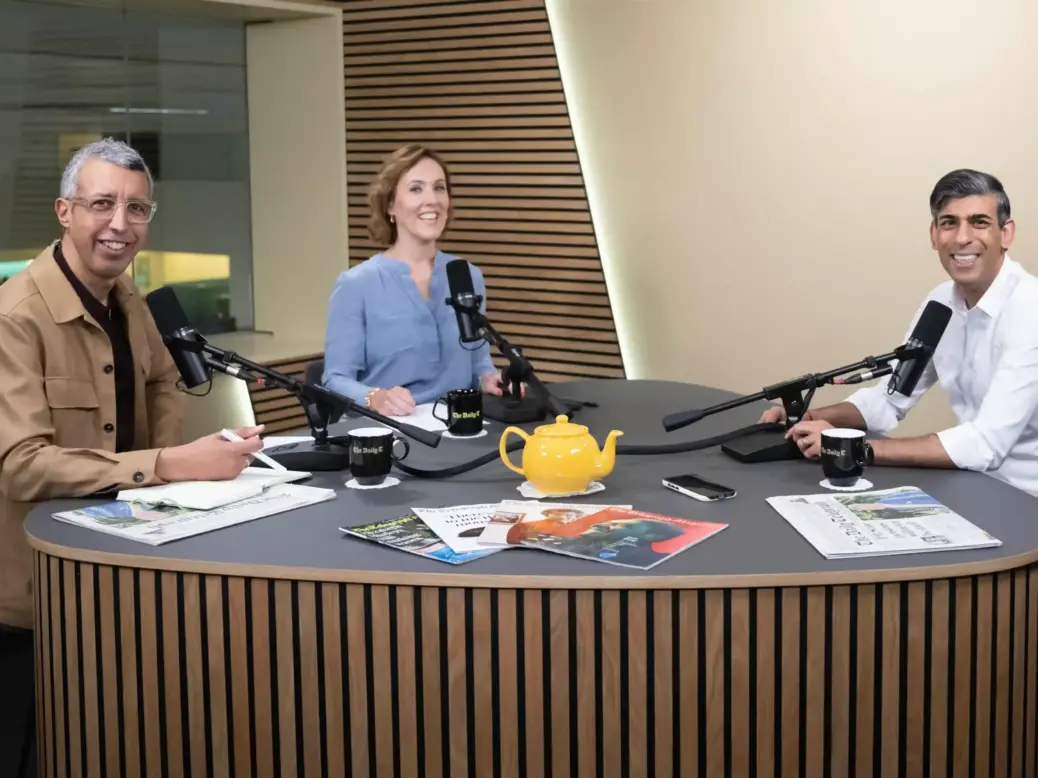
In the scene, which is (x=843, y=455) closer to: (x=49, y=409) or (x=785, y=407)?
(x=785, y=407)

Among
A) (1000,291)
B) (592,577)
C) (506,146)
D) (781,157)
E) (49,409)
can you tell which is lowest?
(592,577)

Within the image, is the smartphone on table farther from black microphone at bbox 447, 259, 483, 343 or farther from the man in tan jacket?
the man in tan jacket

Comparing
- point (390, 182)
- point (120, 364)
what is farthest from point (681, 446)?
point (390, 182)

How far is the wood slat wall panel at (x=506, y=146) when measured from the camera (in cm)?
602

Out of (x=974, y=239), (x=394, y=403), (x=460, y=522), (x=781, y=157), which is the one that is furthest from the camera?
(x=781, y=157)

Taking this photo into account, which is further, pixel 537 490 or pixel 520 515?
pixel 537 490

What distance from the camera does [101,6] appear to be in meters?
6.11

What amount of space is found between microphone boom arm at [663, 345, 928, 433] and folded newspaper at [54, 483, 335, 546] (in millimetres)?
983

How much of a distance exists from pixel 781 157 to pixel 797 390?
9.02ft

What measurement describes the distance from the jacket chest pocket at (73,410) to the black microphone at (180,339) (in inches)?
13.2

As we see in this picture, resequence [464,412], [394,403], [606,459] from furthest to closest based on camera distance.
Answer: [394,403], [464,412], [606,459]

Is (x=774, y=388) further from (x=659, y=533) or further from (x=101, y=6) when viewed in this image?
(x=101, y=6)

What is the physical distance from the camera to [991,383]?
2992 mm

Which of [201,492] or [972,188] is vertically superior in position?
[972,188]
